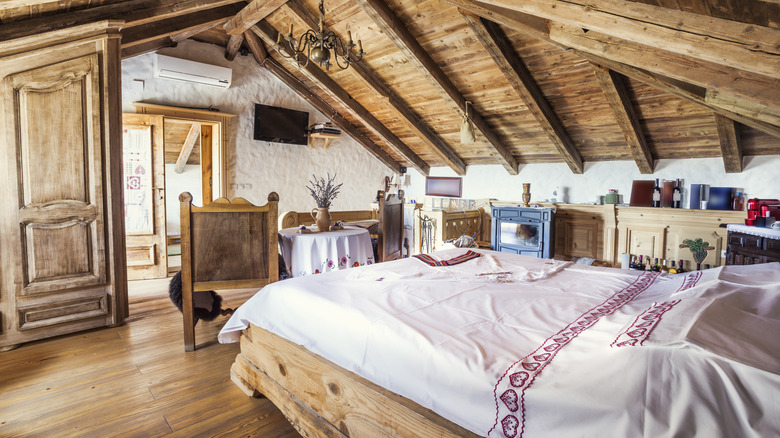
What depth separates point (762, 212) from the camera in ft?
9.24

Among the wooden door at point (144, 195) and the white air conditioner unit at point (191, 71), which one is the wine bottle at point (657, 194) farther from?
the wooden door at point (144, 195)

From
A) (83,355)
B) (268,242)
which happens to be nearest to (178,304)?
(83,355)

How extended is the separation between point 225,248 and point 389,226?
169cm

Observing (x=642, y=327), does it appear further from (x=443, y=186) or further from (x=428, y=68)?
(x=443, y=186)

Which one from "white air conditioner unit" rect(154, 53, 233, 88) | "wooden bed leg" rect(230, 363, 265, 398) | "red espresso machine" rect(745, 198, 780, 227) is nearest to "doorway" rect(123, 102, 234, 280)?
"white air conditioner unit" rect(154, 53, 233, 88)

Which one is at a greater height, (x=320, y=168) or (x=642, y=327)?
(x=320, y=168)

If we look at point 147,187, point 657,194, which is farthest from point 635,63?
point 147,187

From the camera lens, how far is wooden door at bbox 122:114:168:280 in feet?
15.8

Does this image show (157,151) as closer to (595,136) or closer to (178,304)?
(178,304)

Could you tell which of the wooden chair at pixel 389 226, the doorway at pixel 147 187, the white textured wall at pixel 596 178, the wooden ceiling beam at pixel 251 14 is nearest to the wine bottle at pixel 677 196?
the white textured wall at pixel 596 178

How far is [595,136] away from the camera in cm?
488

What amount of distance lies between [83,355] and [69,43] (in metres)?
2.30

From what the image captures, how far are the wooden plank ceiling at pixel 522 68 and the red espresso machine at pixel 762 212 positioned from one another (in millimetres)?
669

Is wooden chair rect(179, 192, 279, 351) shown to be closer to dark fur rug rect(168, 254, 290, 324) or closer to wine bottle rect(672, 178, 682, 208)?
dark fur rug rect(168, 254, 290, 324)
